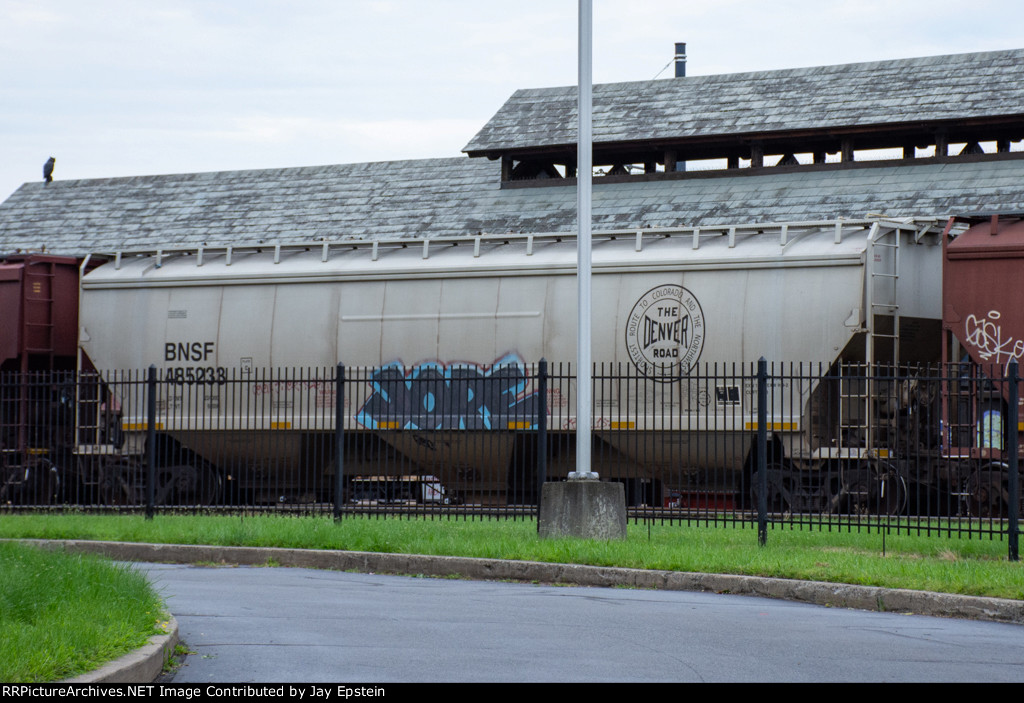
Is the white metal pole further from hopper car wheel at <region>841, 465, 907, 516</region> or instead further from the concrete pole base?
hopper car wheel at <region>841, 465, 907, 516</region>

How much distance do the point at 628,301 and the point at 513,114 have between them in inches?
523

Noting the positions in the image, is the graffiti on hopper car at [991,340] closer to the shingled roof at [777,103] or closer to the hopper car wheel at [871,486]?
the hopper car wheel at [871,486]

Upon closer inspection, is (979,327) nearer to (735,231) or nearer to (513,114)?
(735,231)

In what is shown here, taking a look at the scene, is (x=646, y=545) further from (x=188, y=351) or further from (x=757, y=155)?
(x=757, y=155)

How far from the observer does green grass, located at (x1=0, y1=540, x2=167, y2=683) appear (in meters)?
7.28

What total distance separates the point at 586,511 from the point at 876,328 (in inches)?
220

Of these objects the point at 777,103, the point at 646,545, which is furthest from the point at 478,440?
the point at 777,103

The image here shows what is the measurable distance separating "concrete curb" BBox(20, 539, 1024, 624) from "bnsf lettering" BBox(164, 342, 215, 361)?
6.43 m

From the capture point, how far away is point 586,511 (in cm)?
1480

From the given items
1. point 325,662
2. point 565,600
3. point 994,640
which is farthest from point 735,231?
point 325,662

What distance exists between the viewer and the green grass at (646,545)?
1210 centimetres

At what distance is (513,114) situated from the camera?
3200 centimetres

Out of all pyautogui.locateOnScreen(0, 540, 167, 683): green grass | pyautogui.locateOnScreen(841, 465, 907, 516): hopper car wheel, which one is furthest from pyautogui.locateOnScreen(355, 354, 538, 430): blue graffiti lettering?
pyautogui.locateOnScreen(0, 540, 167, 683): green grass

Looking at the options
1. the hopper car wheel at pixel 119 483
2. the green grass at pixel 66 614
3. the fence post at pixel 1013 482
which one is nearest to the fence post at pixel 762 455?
the fence post at pixel 1013 482
